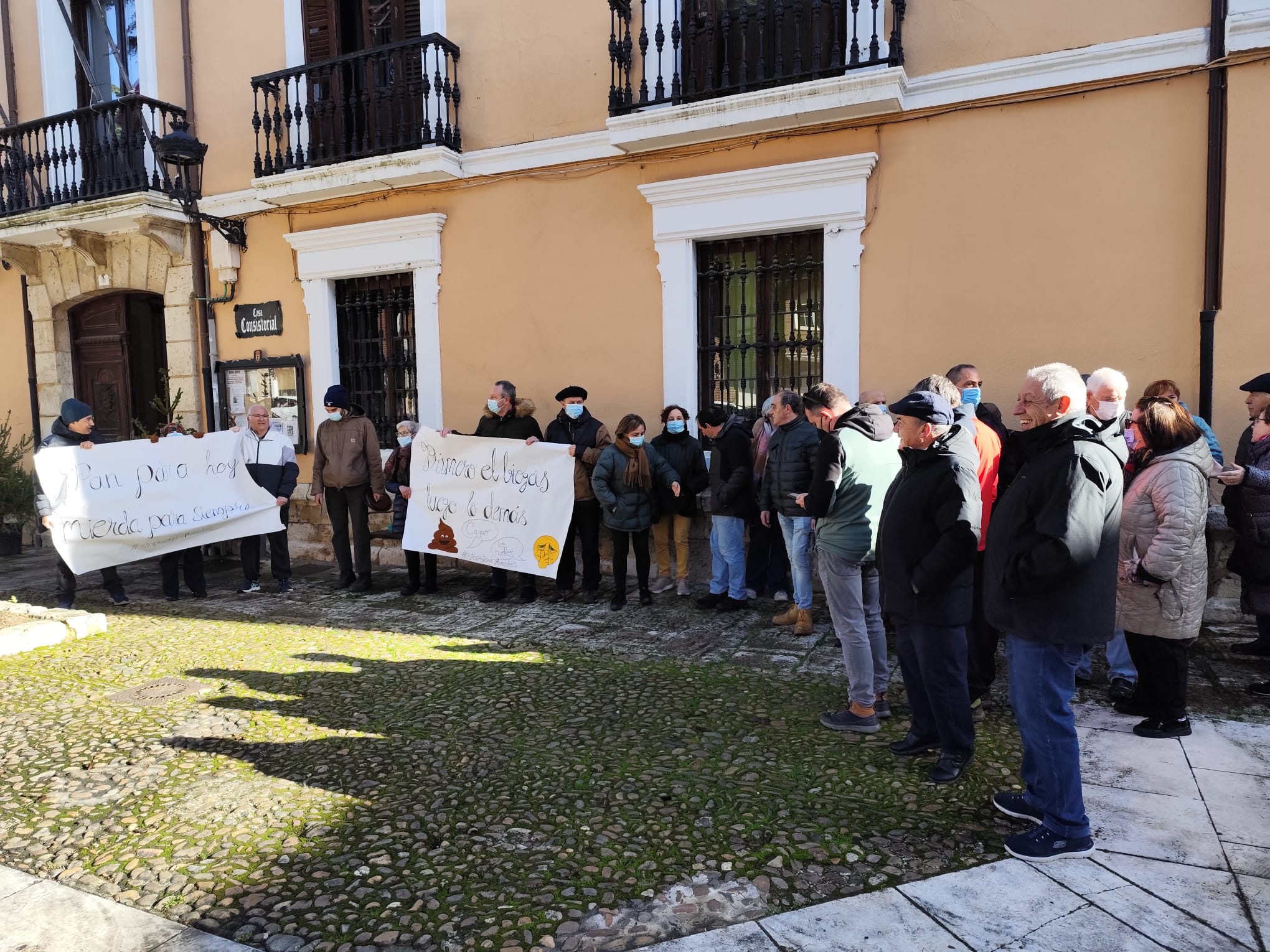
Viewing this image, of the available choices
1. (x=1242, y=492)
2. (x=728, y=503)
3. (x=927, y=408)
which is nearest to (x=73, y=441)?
(x=728, y=503)

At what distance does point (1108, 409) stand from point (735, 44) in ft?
16.4

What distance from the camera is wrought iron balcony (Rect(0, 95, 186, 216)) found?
957cm

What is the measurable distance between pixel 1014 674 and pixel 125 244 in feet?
35.6

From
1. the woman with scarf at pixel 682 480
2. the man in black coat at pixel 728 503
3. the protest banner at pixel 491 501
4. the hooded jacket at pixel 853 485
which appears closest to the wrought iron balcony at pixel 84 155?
the protest banner at pixel 491 501

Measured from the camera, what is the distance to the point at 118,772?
3918 millimetres

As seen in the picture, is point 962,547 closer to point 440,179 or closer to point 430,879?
point 430,879

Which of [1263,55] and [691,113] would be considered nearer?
[1263,55]

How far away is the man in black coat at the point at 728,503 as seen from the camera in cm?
661

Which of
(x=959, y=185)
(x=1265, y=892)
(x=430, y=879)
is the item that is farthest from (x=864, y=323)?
(x=430, y=879)

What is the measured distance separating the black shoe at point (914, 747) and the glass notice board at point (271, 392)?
24.7 feet

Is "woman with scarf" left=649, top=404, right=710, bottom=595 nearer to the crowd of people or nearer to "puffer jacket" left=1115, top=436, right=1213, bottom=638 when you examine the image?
the crowd of people

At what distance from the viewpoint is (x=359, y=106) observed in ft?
29.4

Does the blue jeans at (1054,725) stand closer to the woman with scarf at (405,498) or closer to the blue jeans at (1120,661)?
the blue jeans at (1120,661)

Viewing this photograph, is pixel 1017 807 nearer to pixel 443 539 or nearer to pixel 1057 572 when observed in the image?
pixel 1057 572
